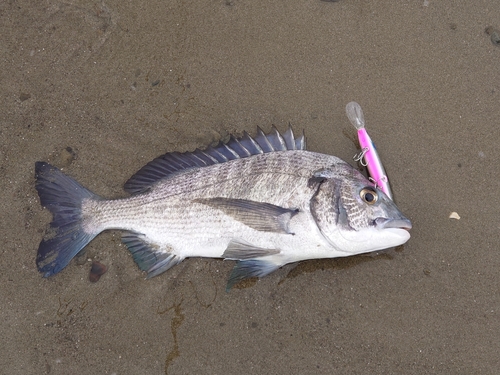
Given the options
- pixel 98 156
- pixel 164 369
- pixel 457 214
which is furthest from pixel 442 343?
pixel 98 156

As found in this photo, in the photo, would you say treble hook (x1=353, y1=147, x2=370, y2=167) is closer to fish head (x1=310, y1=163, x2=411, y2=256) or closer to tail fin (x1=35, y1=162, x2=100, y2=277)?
fish head (x1=310, y1=163, x2=411, y2=256)

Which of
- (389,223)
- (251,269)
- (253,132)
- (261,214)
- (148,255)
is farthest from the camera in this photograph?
(253,132)

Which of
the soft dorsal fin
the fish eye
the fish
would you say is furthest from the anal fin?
the fish eye

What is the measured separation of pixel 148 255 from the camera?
10.9 feet

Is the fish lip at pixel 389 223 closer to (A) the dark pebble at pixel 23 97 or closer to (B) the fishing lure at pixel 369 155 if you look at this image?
(B) the fishing lure at pixel 369 155

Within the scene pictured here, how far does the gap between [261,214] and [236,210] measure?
0.70 feet

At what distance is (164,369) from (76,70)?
2.78 metres

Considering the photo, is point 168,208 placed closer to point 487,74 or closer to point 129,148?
point 129,148

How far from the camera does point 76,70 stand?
12.0 feet

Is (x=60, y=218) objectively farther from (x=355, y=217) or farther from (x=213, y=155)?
(x=355, y=217)

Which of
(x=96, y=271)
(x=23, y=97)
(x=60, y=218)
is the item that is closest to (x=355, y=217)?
(x=96, y=271)

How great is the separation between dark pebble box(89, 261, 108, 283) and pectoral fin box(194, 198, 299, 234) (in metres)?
1.26

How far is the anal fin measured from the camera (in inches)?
131

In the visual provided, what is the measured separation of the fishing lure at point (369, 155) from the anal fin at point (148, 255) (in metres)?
1.78
